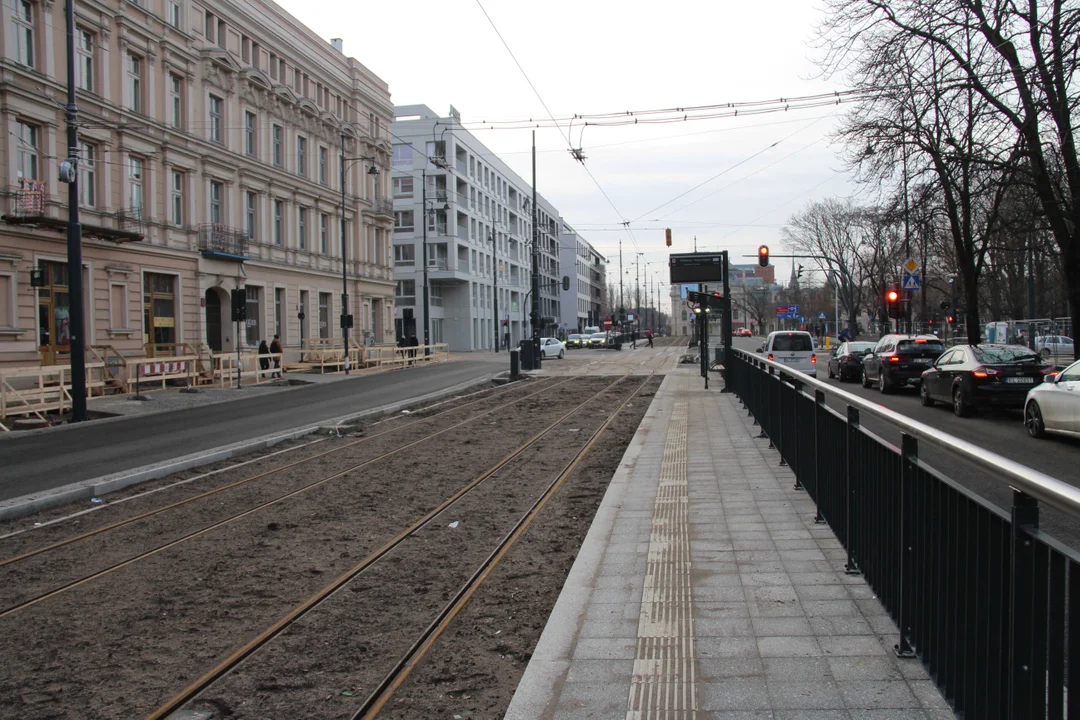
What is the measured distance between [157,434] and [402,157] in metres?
56.4

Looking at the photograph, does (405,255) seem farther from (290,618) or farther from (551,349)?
(290,618)

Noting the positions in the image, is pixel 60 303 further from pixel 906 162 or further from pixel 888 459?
pixel 888 459

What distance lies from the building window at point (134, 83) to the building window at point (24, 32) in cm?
413

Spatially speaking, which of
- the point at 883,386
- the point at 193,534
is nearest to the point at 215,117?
the point at 883,386

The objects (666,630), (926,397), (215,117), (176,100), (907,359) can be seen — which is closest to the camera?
(666,630)

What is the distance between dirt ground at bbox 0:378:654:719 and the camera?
4.18 metres

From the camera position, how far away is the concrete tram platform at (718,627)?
3.56 metres

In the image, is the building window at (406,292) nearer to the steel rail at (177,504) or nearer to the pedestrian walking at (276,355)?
the pedestrian walking at (276,355)

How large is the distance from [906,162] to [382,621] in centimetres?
1939

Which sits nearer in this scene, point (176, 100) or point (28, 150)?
point (28, 150)

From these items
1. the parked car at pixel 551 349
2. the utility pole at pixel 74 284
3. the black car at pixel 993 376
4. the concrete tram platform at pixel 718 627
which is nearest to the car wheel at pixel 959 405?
the black car at pixel 993 376

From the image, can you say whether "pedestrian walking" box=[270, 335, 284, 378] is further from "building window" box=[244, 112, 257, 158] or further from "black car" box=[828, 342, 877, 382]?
"black car" box=[828, 342, 877, 382]

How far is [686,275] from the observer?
76.5ft

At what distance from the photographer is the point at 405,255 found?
71750 millimetres
